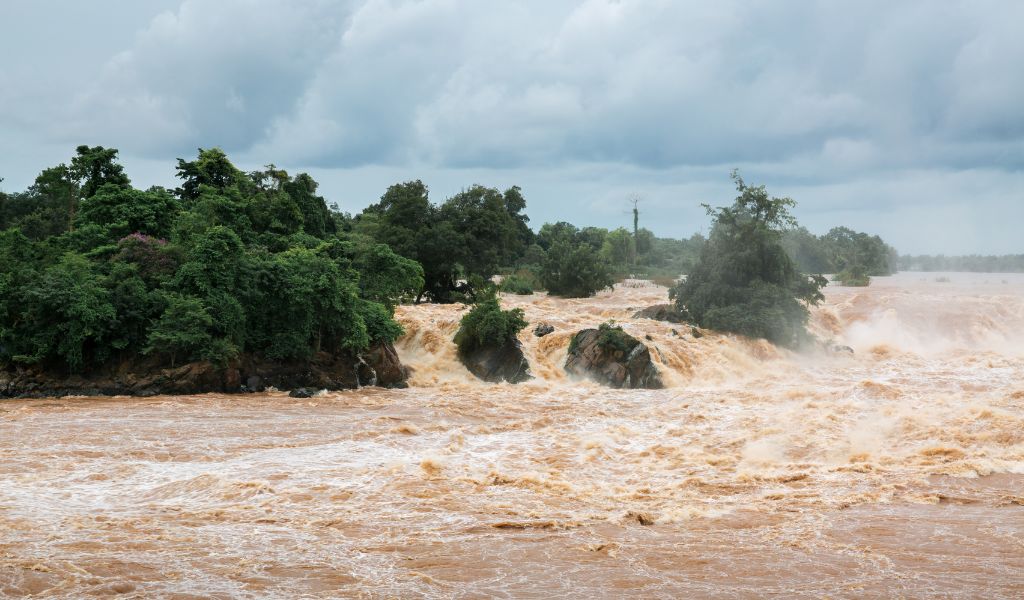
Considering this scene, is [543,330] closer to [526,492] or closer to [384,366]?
[384,366]

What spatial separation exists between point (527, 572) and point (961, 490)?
6452 millimetres

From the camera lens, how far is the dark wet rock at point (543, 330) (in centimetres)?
2509

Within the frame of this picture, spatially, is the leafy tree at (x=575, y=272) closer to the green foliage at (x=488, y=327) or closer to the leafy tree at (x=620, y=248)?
the green foliage at (x=488, y=327)

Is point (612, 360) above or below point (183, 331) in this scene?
below

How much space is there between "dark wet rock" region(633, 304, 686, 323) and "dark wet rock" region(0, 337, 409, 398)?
12.0m

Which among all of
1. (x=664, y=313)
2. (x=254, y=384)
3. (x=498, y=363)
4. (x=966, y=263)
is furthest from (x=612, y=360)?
(x=966, y=263)

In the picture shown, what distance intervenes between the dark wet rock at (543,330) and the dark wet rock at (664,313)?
6223mm

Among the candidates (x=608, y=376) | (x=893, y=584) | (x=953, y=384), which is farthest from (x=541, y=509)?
(x=953, y=384)

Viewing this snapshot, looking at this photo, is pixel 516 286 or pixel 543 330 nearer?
pixel 543 330

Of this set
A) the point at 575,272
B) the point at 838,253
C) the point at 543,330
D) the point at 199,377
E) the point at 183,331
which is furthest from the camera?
the point at 838,253

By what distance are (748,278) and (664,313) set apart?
10.6 ft

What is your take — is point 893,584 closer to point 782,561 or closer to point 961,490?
point 782,561

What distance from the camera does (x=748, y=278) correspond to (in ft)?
96.8

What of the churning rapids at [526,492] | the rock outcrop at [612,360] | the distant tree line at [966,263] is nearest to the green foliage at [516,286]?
the rock outcrop at [612,360]
